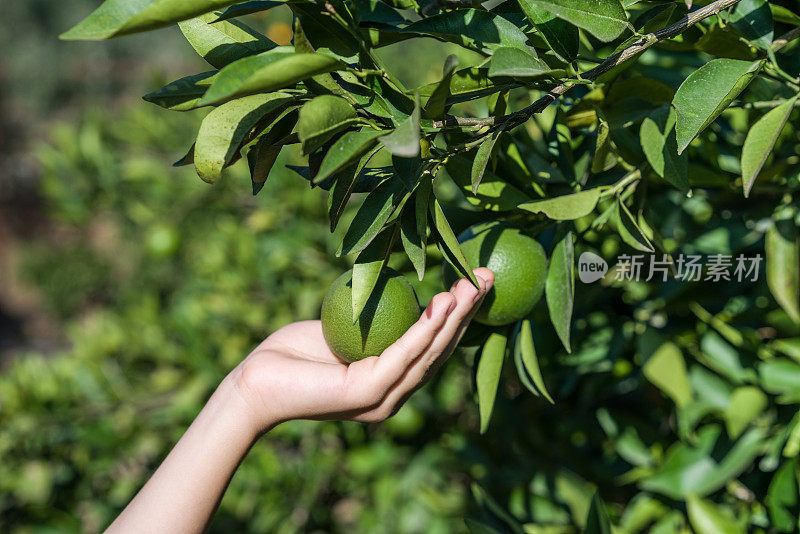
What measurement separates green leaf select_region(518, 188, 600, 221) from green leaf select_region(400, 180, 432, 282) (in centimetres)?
12

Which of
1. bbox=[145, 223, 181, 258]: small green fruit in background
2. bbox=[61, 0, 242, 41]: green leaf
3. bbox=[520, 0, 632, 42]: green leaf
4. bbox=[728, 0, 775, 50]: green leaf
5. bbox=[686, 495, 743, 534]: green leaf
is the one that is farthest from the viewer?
bbox=[145, 223, 181, 258]: small green fruit in background

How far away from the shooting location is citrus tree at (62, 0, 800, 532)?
50cm

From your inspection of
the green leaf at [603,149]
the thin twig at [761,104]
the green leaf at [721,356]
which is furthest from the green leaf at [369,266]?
the green leaf at [721,356]

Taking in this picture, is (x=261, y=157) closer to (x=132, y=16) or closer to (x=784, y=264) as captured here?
(x=132, y=16)

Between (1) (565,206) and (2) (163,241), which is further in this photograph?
(2) (163,241)

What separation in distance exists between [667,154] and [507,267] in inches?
7.7

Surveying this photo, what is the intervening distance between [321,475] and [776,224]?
4.29 ft

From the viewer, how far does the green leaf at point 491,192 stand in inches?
25.4

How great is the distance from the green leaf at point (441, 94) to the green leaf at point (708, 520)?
72 centimetres

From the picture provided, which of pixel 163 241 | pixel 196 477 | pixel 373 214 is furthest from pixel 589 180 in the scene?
pixel 163 241

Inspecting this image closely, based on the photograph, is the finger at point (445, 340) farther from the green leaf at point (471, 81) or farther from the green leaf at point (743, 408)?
the green leaf at point (743, 408)

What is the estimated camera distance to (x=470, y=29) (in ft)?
1.79

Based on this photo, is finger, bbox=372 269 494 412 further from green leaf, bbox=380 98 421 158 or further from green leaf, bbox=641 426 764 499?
green leaf, bbox=641 426 764 499

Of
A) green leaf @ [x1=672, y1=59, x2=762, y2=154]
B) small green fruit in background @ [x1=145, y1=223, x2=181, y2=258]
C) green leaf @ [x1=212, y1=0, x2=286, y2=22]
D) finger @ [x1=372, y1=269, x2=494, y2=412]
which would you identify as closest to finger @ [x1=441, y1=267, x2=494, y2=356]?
finger @ [x1=372, y1=269, x2=494, y2=412]
